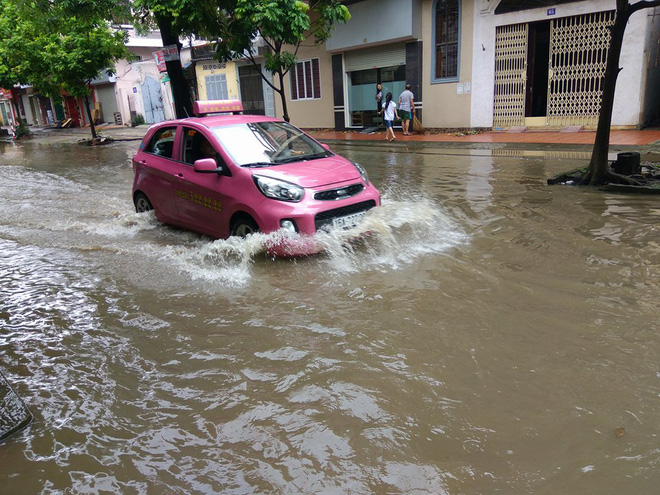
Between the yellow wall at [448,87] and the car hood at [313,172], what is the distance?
13.9 m

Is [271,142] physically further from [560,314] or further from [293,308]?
[560,314]

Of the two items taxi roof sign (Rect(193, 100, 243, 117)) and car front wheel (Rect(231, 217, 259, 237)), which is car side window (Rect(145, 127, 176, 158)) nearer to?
car front wheel (Rect(231, 217, 259, 237))

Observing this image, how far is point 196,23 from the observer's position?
12836 millimetres

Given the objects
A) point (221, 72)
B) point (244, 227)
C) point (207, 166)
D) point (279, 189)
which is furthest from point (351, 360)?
point (221, 72)

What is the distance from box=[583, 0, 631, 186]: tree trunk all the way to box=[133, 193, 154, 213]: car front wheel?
7.21 metres

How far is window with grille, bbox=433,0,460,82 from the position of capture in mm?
18656

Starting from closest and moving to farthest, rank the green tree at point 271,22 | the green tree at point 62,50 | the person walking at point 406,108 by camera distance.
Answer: the green tree at point 271,22 → the person walking at point 406,108 → the green tree at point 62,50

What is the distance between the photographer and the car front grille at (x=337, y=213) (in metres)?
5.72

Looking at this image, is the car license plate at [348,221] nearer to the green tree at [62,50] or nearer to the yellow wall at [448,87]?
the yellow wall at [448,87]

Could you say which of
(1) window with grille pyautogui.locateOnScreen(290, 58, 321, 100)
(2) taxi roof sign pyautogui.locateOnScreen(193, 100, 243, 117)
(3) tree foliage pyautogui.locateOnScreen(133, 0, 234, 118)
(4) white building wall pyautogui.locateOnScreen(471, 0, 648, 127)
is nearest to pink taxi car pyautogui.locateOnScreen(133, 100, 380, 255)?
(2) taxi roof sign pyautogui.locateOnScreen(193, 100, 243, 117)

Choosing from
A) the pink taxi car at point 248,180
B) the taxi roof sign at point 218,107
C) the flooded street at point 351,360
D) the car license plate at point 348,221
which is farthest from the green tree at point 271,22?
the flooded street at point 351,360

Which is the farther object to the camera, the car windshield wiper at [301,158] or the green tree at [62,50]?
the green tree at [62,50]

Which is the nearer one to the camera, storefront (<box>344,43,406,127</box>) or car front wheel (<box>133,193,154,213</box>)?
car front wheel (<box>133,193,154,213</box>)

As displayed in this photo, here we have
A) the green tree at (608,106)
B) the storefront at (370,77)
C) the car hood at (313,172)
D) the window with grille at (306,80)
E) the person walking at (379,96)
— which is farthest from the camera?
the window with grille at (306,80)
